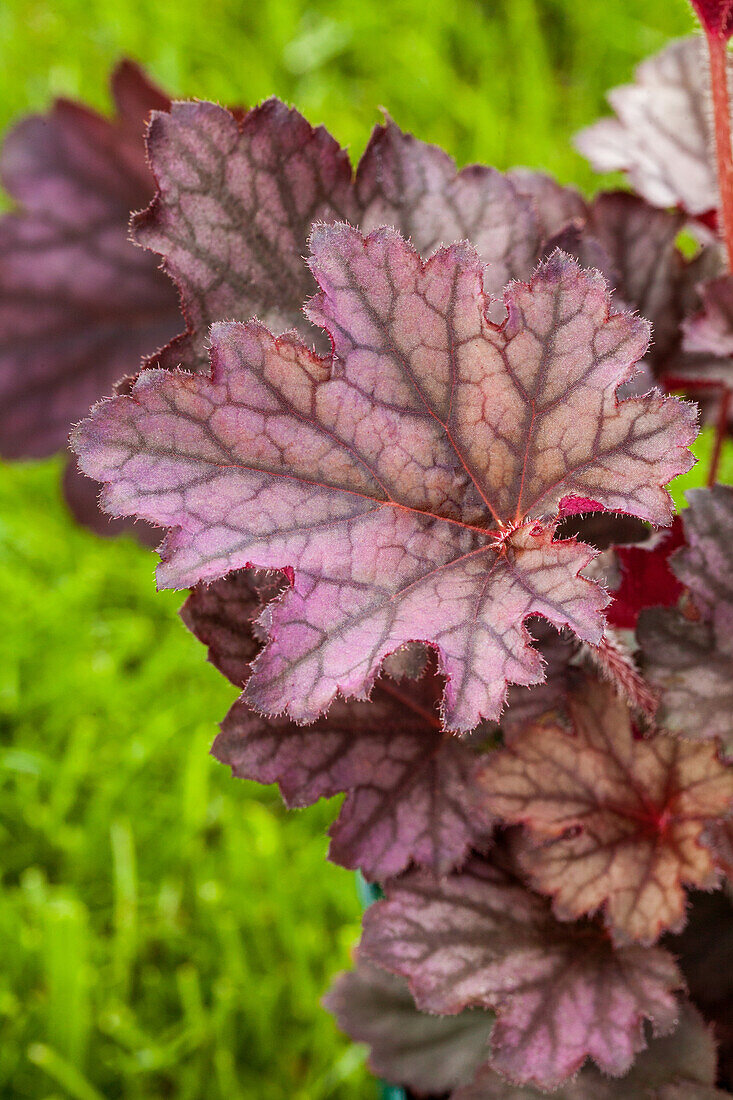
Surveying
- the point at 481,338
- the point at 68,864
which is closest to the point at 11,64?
the point at 68,864

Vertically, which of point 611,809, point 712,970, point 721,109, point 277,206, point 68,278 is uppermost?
point 68,278

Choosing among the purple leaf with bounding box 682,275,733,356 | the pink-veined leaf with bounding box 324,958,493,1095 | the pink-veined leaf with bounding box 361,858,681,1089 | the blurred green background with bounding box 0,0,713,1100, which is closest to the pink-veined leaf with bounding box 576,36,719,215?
the purple leaf with bounding box 682,275,733,356

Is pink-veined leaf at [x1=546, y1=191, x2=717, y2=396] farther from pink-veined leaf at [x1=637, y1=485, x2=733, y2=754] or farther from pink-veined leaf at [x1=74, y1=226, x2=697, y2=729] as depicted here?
pink-veined leaf at [x1=74, y1=226, x2=697, y2=729]

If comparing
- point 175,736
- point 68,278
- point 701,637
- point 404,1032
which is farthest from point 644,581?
point 175,736

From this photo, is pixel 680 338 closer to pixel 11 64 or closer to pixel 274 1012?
pixel 274 1012

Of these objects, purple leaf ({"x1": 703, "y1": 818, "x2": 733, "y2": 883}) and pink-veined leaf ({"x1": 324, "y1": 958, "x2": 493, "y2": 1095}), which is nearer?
purple leaf ({"x1": 703, "y1": 818, "x2": 733, "y2": 883})

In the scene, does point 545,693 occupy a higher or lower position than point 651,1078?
higher

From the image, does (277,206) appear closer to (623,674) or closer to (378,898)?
(623,674)
